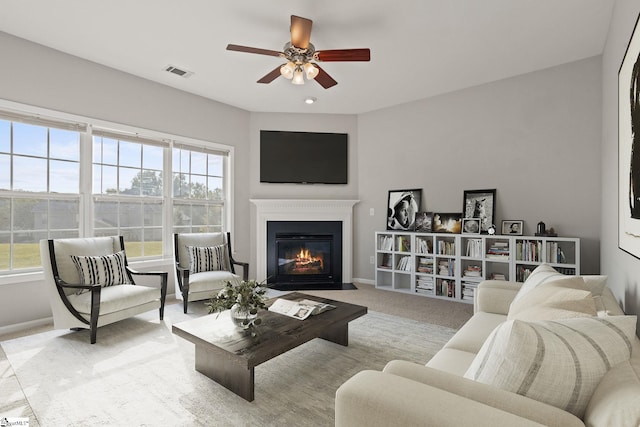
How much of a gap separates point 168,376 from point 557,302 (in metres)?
2.42

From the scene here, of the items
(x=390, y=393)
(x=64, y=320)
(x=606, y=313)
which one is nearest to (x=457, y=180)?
(x=606, y=313)

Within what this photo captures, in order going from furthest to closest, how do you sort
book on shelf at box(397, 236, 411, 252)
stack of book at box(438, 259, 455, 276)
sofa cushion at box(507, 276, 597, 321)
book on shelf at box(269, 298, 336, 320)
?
1. book on shelf at box(397, 236, 411, 252)
2. stack of book at box(438, 259, 455, 276)
3. book on shelf at box(269, 298, 336, 320)
4. sofa cushion at box(507, 276, 597, 321)

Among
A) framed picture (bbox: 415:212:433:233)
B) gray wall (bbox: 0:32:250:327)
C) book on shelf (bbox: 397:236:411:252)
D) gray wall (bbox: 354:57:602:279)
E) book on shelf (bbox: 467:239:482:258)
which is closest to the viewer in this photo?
gray wall (bbox: 0:32:250:327)

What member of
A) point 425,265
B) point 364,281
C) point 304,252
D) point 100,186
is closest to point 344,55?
point 425,265

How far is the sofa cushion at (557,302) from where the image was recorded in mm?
1352

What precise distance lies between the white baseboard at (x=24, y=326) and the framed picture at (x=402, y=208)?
4381 millimetres

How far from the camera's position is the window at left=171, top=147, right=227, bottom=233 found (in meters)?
4.69

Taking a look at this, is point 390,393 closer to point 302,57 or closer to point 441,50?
point 302,57

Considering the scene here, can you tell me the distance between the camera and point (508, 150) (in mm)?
4203

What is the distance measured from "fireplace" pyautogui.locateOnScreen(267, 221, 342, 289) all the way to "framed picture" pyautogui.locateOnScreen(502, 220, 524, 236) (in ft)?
7.86

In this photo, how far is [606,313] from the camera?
4.69ft

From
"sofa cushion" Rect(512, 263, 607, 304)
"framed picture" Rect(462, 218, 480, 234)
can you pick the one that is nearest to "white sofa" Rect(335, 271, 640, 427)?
"sofa cushion" Rect(512, 263, 607, 304)

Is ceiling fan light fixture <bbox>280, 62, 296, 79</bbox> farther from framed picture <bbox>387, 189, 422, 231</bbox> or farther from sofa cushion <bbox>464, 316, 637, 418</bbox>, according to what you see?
framed picture <bbox>387, 189, 422, 231</bbox>

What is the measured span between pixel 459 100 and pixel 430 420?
4.54 metres
